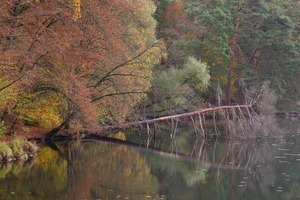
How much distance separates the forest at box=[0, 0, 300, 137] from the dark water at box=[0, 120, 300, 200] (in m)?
1.93

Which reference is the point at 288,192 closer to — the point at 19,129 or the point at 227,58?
the point at 19,129

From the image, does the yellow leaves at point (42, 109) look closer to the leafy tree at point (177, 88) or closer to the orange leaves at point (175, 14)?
the leafy tree at point (177, 88)

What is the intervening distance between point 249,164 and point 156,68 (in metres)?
17.9

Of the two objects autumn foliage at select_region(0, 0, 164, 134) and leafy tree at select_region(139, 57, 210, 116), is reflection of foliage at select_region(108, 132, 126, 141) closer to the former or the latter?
autumn foliage at select_region(0, 0, 164, 134)

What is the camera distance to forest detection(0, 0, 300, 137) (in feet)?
71.1

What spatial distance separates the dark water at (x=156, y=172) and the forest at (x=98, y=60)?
6.33 ft

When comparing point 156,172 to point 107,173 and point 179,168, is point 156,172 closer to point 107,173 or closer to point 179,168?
point 179,168

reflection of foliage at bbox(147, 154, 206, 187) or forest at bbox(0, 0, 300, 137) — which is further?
forest at bbox(0, 0, 300, 137)

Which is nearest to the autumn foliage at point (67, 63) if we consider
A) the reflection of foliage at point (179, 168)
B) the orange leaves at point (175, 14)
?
the reflection of foliage at point (179, 168)

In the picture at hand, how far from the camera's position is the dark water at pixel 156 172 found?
15.2 meters

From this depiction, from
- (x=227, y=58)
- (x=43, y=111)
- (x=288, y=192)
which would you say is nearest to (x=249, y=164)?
(x=288, y=192)

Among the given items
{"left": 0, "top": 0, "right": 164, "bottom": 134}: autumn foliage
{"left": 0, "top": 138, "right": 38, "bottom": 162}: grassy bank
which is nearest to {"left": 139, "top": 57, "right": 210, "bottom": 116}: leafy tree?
{"left": 0, "top": 0, "right": 164, "bottom": 134}: autumn foliage

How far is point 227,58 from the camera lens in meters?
45.0

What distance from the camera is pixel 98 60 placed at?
84.7ft
